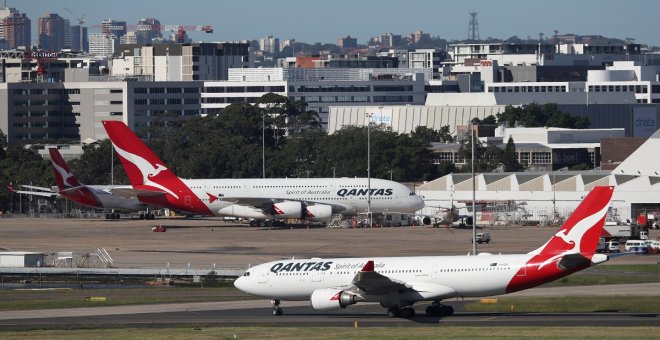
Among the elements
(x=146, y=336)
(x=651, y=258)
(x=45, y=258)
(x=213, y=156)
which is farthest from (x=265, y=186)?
(x=146, y=336)

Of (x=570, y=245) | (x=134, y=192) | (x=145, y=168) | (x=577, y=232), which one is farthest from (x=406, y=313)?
(x=134, y=192)

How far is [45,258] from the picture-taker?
93.5m

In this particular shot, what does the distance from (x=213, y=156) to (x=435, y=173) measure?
29.0m

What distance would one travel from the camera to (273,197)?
12431 cm

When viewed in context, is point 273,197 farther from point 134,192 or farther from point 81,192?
point 81,192

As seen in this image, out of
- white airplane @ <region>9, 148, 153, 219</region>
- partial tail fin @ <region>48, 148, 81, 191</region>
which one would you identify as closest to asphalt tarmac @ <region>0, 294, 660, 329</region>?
white airplane @ <region>9, 148, 153, 219</region>

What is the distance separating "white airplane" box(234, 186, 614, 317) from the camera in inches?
2307

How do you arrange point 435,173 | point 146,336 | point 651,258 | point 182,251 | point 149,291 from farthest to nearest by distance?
1. point 435,173
2. point 182,251
3. point 651,258
4. point 149,291
5. point 146,336

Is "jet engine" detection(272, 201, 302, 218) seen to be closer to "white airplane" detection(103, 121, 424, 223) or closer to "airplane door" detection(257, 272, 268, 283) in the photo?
"white airplane" detection(103, 121, 424, 223)

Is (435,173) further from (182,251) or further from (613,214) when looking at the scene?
(182,251)

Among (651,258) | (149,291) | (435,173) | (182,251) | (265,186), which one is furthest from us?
(435,173)

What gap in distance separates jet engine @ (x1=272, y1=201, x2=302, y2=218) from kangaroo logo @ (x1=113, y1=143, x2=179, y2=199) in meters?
8.92

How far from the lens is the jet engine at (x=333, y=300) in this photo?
59.9 meters

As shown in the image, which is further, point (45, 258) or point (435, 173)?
point (435, 173)
